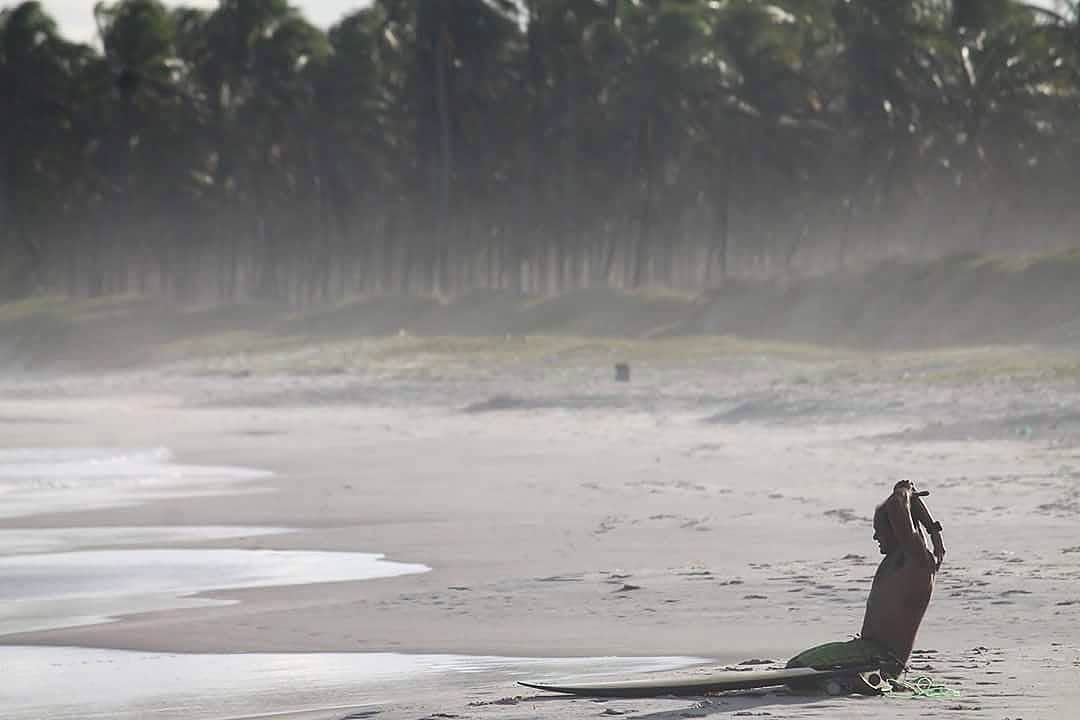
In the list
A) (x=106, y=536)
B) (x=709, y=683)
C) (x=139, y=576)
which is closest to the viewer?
(x=709, y=683)

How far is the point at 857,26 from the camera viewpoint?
172 ft

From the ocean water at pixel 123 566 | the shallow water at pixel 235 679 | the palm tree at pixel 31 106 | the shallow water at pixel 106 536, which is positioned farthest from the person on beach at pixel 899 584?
the palm tree at pixel 31 106

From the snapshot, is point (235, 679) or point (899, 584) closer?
point (899, 584)

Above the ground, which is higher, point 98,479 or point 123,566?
point 123,566

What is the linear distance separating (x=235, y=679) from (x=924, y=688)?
348 centimetres

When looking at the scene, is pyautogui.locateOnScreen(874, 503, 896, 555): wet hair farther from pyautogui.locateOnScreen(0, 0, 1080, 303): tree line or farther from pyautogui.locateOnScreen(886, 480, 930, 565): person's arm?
pyautogui.locateOnScreen(0, 0, 1080, 303): tree line

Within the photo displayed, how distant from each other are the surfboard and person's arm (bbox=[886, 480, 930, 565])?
539mm

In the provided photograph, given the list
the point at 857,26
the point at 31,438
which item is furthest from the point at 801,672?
the point at 857,26

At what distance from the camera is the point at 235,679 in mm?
8891

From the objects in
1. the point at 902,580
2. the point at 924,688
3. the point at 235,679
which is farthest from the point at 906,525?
the point at 235,679

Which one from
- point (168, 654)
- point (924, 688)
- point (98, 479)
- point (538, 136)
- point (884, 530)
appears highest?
point (538, 136)

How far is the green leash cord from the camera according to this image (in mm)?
7102

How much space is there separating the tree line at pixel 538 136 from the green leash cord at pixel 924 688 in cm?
4183

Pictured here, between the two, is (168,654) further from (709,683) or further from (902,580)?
(902,580)
